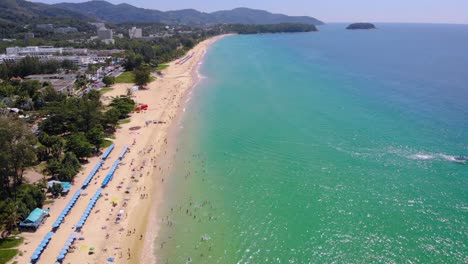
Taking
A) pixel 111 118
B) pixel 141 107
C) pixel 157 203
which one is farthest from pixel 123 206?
pixel 141 107

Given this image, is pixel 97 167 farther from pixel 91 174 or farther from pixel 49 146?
pixel 49 146

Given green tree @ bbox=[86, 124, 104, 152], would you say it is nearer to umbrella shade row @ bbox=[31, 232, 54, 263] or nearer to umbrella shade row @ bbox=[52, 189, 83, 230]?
umbrella shade row @ bbox=[52, 189, 83, 230]

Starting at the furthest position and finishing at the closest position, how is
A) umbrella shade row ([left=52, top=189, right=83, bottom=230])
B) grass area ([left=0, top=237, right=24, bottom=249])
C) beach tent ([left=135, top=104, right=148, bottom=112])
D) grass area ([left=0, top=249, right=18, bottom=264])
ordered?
1. beach tent ([left=135, top=104, right=148, bottom=112])
2. umbrella shade row ([left=52, top=189, right=83, bottom=230])
3. grass area ([left=0, top=237, right=24, bottom=249])
4. grass area ([left=0, top=249, right=18, bottom=264])

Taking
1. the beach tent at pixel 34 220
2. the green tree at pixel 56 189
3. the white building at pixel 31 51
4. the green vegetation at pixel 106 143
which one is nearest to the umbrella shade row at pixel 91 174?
the green tree at pixel 56 189

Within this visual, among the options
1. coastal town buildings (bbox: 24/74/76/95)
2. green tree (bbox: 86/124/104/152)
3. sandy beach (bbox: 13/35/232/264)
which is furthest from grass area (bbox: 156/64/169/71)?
green tree (bbox: 86/124/104/152)

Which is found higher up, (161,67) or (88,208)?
(161,67)

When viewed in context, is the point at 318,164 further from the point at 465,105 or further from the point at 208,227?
the point at 465,105

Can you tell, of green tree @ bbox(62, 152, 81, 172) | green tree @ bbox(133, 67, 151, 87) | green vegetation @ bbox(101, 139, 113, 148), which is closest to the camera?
green tree @ bbox(62, 152, 81, 172)
